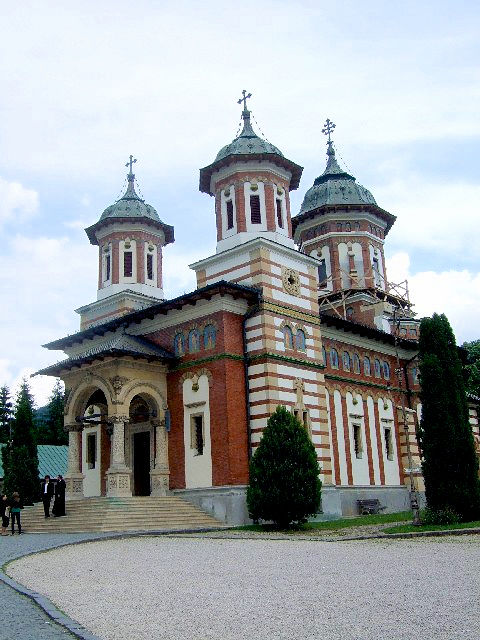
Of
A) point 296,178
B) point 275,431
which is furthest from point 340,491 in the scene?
point 296,178

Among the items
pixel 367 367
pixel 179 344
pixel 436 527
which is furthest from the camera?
pixel 367 367

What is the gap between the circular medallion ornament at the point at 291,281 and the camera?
27.0 meters

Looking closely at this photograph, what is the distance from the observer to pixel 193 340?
26.3m

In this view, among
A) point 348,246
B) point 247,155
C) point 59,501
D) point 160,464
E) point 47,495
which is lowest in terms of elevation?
point 59,501

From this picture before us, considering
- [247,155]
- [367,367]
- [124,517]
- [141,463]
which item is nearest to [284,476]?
[124,517]

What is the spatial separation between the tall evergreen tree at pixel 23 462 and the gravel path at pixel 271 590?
52.3 feet

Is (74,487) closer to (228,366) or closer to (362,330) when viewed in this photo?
(228,366)

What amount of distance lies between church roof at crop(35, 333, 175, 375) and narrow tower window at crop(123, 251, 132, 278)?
5970 millimetres

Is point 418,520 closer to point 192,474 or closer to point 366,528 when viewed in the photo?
point 366,528

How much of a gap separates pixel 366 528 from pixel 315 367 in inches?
344

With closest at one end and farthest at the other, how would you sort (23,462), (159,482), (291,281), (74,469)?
(159,482) → (74,469) → (291,281) → (23,462)

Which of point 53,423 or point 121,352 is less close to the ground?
point 53,423

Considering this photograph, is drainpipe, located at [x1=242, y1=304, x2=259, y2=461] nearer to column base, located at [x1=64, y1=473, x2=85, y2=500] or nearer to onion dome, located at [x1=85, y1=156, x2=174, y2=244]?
column base, located at [x1=64, y1=473, x2=85, y2=500]

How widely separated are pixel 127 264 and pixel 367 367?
12810 mm
